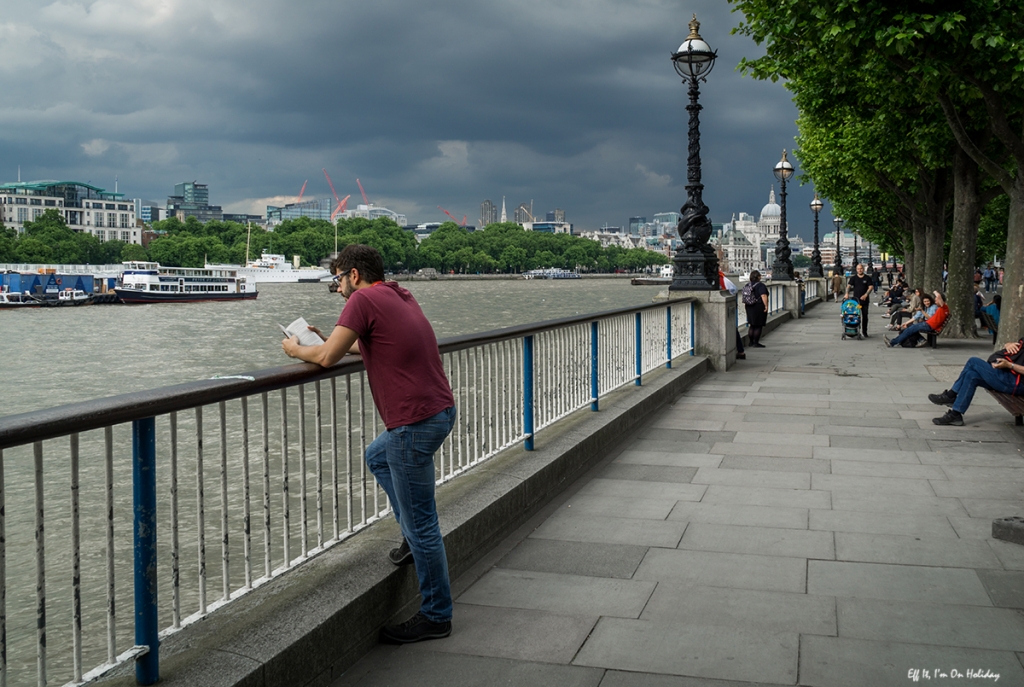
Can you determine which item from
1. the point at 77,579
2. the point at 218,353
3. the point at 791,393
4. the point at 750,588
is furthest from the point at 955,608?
the point at 218,353

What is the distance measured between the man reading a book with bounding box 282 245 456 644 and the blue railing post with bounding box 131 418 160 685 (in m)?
0.84

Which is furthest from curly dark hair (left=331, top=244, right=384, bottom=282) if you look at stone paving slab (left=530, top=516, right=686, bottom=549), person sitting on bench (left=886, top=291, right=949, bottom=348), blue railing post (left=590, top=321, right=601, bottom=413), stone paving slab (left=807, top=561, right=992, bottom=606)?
person sitting on bench (left=886, top=291, right=949, bottom=348)

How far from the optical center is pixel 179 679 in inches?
119

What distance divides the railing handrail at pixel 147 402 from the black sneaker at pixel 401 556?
793mm

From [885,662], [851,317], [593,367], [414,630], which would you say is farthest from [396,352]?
[851,317]

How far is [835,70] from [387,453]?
15.1m

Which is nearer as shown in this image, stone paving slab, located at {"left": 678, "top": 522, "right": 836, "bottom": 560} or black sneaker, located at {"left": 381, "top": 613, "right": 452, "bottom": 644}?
black sneaker, located at {"left": 381, "top": 613, "right": 452, "bottom": 644}

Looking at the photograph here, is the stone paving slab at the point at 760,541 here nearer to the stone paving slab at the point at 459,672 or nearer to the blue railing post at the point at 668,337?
the stone paving slab at the point at 459,672

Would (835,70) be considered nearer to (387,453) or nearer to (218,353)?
(387,453)

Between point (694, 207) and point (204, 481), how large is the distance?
9114 millimetres

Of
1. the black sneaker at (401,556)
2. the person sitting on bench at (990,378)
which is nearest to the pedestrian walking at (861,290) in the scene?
the person sitting on bench at (990,378)

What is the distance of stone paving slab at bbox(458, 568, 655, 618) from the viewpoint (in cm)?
446

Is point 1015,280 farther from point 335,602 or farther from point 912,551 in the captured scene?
point 335,602

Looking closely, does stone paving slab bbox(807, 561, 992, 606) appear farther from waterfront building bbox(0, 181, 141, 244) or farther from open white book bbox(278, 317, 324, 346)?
waterfront building bbox(0, 181, 141, 244)
